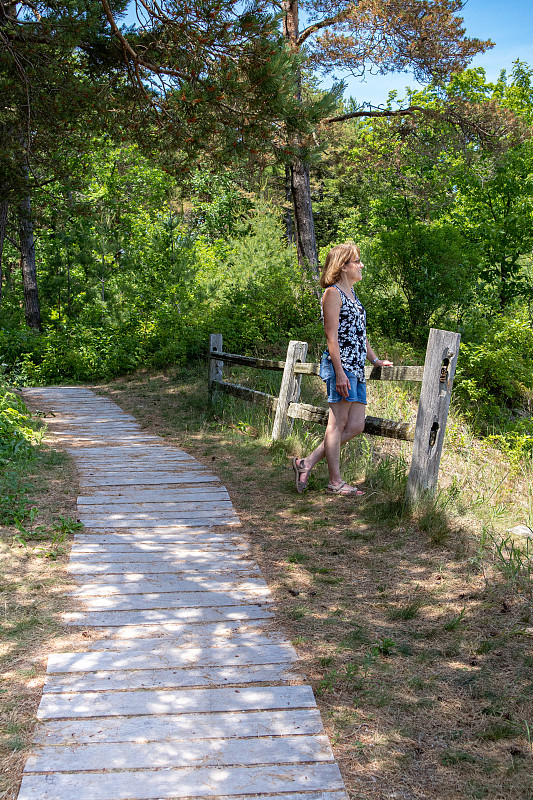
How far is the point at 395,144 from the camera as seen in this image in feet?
53.0

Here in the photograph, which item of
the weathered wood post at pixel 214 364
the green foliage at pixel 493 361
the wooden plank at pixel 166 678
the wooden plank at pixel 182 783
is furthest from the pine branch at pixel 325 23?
the wooden plank at pixel 182 783

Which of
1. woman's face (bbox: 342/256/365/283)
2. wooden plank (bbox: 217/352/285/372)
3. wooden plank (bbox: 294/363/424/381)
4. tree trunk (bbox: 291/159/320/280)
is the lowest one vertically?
wooden plank (bbox: 217/352/285/372)

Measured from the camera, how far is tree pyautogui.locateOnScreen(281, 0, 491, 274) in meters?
13.3

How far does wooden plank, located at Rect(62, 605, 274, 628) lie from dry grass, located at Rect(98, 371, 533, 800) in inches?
7.9

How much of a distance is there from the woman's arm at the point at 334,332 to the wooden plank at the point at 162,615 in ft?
6.44

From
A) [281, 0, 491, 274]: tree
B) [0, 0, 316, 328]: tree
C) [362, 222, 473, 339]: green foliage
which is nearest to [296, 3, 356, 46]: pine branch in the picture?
[281, 0, 491, 274]: tree

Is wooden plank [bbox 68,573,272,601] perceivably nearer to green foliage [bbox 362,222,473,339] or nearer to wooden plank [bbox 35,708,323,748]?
wooden plank [bbox 35,708,323,748]

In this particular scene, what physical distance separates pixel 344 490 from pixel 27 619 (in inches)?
110

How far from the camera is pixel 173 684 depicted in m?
2.94

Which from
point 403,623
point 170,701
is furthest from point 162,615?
point 403,623

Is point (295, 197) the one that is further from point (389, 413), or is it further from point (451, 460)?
point (451, 460)

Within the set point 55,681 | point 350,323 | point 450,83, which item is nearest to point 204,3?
point 350,323

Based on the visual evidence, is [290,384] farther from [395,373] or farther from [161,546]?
[161,546]

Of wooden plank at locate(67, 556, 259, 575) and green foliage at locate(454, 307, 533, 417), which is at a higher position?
green foliage at locate(454, 307, 533, 417)
